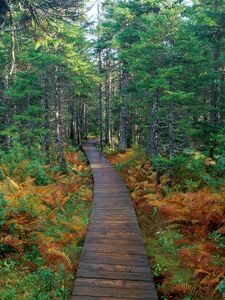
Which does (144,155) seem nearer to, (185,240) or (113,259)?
(185,240)

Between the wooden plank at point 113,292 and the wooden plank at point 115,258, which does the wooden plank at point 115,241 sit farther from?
the wooden plank at point 113,292

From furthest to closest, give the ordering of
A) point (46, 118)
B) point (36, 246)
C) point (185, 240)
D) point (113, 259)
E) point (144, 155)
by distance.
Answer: point (46, 118) < point (144, 155) < point (185, 240) < point (36, 246) < point (113, 259)

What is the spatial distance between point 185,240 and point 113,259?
2.50 m

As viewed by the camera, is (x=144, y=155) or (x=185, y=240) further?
(x=144, y=155)

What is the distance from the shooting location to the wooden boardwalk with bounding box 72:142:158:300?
6527 millimetres

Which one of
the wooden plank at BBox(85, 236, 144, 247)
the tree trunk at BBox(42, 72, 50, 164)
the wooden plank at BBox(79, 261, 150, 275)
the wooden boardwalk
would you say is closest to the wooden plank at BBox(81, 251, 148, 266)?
the wooden boardwalk

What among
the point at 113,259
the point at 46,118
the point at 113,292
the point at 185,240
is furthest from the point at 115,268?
the point at 46,118

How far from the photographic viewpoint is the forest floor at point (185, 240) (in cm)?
681

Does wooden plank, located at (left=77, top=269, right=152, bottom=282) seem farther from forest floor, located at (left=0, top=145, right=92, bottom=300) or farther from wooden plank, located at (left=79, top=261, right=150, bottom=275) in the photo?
forest floor, located at (left=0, top=145, right=92, bottom=300)

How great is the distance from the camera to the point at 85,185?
17250 millimetres

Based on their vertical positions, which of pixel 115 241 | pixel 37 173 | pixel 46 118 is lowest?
pixel 115 241

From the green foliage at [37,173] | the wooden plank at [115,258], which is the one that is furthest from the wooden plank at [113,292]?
the green foliage at [37,173]

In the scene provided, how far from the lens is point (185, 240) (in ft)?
29.8

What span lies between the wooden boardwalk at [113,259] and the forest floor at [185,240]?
506mm
